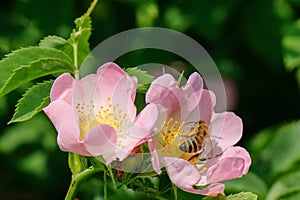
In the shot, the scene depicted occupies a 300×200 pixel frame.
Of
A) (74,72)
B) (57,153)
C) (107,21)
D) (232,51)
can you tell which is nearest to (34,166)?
(57,153)

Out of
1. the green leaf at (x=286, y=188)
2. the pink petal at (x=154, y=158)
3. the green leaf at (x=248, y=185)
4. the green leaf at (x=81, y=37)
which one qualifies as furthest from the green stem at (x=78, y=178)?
the green leaf at (x=286, y=188)

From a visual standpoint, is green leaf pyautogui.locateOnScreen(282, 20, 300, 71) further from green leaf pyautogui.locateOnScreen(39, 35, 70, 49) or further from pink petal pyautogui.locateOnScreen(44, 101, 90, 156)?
pink petal pyautogui.locateOnScreen(44, 101, 90, 156)

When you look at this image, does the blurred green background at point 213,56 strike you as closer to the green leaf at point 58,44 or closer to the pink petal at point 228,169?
the green leaf at point 58,44

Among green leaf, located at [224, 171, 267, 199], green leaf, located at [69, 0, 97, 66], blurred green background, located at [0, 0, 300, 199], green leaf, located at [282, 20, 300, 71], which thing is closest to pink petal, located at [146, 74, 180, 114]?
green leaf, located at [69, 0, 97, 66]

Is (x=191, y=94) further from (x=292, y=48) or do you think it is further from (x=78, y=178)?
(x=292, y=48)

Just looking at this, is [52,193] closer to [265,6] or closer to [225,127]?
[265,6]

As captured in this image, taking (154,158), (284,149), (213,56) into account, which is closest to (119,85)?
(154,158)
